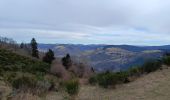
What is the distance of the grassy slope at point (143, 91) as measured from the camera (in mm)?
13445

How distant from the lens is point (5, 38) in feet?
391

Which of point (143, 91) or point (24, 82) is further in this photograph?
point (143, 91)

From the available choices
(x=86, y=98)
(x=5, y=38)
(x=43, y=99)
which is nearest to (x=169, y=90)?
(x=86, y=98)

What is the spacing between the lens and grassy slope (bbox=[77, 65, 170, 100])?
13.4 m

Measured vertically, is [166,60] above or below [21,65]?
above

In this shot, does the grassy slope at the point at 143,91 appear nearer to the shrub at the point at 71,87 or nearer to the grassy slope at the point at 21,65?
the shrub at the point at 71,87

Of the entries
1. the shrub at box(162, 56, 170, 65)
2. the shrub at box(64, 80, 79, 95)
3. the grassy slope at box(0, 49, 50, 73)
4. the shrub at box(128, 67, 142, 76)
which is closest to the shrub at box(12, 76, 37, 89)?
the shrub at box(64, 80, 79, 95)

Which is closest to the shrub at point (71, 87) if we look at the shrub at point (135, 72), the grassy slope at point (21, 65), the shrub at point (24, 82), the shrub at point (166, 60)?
the shrub at point (24, 82)

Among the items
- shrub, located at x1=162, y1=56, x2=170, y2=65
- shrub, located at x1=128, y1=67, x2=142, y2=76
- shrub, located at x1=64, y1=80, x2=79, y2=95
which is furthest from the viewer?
shrub, located at x1=162, y1=56, x2=170, y2=65

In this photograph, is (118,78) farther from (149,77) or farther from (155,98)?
(155,98)

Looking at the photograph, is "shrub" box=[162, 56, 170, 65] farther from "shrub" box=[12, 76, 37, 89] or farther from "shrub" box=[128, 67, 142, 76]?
"shrub" box=[12, 76, 37, 89]

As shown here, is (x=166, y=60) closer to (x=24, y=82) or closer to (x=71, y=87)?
(x=71, y=87)

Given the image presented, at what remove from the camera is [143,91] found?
14609 mm

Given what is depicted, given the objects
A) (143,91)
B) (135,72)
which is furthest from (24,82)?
(135,72)
